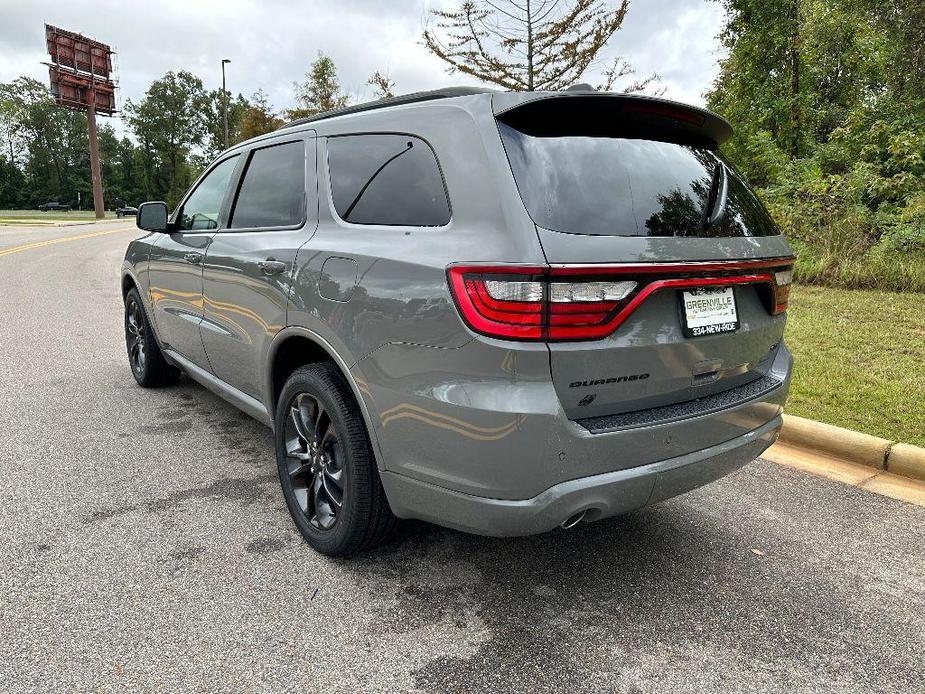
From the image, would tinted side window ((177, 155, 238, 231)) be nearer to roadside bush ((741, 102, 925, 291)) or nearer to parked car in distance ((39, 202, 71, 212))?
roadside bush ((741, 102, 925, 291))

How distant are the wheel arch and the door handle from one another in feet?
0.90

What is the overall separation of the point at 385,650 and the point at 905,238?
920 centimetres

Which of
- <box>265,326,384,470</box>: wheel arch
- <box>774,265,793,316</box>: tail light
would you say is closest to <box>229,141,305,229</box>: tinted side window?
<box>265,326,384,470</box>: wheel arch

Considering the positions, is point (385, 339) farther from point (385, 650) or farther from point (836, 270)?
point (836, 270)

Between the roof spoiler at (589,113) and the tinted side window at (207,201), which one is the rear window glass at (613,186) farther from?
the tinted side window at (207,201)

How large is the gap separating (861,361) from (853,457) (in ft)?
6.19

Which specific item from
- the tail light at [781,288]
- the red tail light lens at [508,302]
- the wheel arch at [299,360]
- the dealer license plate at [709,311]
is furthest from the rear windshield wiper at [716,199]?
the wheel arch at [299,360]

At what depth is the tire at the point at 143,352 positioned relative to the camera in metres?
5.05

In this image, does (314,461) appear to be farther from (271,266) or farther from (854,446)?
(854,446)

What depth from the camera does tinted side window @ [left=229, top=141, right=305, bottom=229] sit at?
10.3ft

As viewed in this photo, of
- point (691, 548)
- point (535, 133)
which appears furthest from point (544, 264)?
point (691, 548)

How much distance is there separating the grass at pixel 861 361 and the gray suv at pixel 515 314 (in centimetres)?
168

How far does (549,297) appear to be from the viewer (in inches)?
78.7

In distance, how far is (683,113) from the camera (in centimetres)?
259
